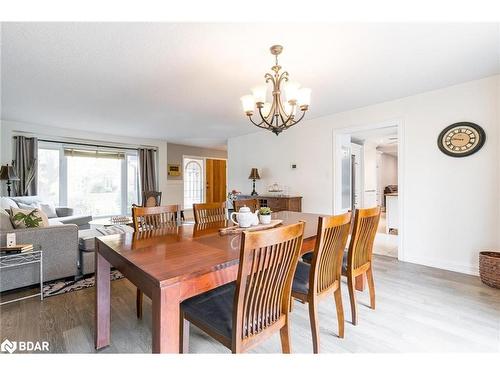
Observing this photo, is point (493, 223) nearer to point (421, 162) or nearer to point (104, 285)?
point (421, 162)

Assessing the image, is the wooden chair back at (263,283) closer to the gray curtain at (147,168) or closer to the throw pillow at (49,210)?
the throw pillow at (49,210)

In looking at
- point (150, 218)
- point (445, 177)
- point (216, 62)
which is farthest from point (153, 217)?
point (445, 177)

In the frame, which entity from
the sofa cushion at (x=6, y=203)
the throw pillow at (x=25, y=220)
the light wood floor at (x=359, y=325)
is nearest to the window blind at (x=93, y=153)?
the sofa cushion at (x=6, y=203)

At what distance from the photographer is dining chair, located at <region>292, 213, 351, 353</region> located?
143 cm

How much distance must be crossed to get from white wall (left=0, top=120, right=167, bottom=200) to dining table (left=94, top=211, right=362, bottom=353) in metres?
4.56

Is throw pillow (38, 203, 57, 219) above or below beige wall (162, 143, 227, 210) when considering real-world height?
below

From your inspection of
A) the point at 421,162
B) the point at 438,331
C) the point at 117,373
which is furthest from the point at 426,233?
the point at 117,373

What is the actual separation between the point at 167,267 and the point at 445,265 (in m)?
3.47

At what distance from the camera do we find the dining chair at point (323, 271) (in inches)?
56.2

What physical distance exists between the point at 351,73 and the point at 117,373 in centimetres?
306

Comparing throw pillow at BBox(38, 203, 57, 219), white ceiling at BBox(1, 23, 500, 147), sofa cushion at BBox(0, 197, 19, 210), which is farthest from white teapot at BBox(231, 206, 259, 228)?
throw pillow at BBox(38, 203, 57, 219)

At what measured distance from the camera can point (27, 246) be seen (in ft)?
7.25

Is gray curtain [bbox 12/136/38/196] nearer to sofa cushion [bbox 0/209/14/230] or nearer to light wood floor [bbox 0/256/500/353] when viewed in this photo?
sofa cushion [bbox 0/209/14/230]

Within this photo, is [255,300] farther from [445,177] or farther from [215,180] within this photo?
[215,180]
